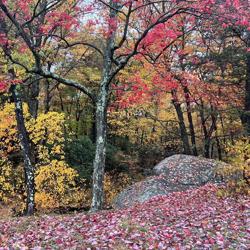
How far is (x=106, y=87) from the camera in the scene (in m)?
12.3

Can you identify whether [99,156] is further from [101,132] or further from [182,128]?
[182,128]

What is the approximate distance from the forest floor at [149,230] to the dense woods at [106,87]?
2.25 metres

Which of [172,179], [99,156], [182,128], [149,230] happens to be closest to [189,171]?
[172,179]

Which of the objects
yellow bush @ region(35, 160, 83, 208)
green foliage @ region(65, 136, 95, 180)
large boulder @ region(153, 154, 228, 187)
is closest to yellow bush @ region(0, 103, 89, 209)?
yellow bush @ region(35, 160, 83, 208)

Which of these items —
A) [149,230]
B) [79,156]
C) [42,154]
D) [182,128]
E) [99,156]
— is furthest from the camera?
[182,128]

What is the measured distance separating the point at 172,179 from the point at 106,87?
7346mm

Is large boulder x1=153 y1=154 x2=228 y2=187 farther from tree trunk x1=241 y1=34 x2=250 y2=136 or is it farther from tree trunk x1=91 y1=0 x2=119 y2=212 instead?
tree trunk x1=91 y1=0 x2=119 y2=212

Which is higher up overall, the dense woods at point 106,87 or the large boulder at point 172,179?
the dense woods at point 106,87

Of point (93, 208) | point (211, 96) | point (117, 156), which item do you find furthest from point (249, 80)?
point (93, 208)

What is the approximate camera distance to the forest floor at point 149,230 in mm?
7129

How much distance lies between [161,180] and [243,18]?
8668 millimetres

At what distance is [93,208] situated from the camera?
12.1 metres

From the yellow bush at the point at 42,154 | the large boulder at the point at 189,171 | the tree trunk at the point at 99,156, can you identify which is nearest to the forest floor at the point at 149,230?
the tree trunk at the point at 99,156

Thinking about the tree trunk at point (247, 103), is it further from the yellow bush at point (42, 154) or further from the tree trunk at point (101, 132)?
the yellow bush at point (42, 154)
